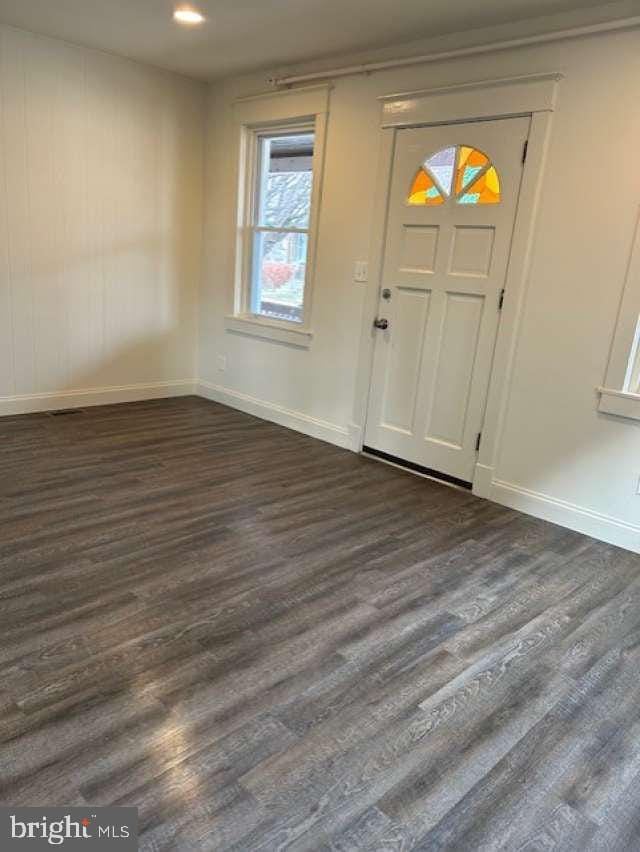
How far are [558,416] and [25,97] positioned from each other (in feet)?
13.1

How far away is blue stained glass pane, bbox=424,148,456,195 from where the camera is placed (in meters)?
3.51

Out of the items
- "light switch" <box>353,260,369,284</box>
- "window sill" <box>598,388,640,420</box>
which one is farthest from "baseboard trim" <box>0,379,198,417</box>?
"window sill" <box>598,388,640,420</box>

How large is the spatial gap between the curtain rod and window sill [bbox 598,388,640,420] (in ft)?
5.48

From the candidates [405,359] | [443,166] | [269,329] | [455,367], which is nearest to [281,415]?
[269,329]

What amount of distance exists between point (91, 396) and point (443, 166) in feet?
10.4

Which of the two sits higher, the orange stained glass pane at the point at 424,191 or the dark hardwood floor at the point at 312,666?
the orange stained glass pane at the point at 424,191

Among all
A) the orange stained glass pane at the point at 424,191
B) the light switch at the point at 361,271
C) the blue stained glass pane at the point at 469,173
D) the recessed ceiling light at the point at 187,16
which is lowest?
the light switch at the point at 361,271

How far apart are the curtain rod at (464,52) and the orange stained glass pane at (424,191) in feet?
2.01

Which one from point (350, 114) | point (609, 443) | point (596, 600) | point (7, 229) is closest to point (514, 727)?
point (596, 600)

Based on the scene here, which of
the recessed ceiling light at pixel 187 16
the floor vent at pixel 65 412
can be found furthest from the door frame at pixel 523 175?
the floor vent at pixel 65 412

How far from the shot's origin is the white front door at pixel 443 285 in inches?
132

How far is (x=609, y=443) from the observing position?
3.07 meters

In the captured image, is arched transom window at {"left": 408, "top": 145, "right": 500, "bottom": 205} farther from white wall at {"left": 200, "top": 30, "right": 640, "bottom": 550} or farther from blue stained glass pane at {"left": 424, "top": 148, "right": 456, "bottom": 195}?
white wall at {"left": 200, "top": 30, "right": 640, "bottom": 550}

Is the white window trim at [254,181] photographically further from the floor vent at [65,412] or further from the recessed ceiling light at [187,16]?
the floor vent at [65,412]
